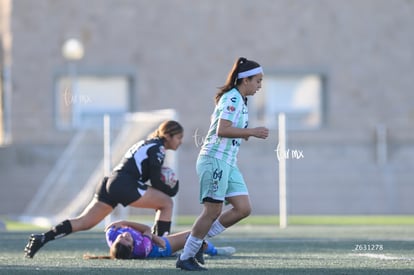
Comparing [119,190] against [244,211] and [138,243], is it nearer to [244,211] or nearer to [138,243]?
[138,243]

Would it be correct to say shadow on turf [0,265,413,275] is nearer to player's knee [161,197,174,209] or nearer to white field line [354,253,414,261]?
white field line [354,253,414,261]

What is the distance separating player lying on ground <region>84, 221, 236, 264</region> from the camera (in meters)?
10.5

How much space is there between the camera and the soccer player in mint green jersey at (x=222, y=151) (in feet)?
30.5

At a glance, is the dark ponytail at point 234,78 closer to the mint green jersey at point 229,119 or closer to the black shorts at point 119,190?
the mint green jersey at point 229,119

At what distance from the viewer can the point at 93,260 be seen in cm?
1047

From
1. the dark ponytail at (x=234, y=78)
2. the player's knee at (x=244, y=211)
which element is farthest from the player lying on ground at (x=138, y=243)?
the dark ponytail at (x=234, y=78)

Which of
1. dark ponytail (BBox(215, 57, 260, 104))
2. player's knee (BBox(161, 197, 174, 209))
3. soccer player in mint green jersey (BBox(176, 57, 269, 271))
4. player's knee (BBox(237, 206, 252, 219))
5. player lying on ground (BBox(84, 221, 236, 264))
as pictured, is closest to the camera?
soccer player in mint green jersey (BBox(176, 57, 269, 271))

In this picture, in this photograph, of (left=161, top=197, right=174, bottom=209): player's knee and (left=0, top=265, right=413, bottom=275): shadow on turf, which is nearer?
(left=0, top=265, right=413, bottom=275): shadow on turf

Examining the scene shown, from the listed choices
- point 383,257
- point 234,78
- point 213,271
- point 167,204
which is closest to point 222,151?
point 234,78

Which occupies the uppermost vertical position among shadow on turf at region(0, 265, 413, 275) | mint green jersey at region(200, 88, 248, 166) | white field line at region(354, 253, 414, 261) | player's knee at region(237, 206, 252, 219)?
mint green jersey at region(200, 88, 248, 166)

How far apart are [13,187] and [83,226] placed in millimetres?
18651

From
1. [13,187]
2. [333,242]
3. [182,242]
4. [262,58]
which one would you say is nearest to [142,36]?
[262,58]

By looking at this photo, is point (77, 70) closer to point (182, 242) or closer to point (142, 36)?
point (142, 36)

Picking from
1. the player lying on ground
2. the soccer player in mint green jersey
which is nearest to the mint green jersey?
Result: the soccer player in mint green jersey
